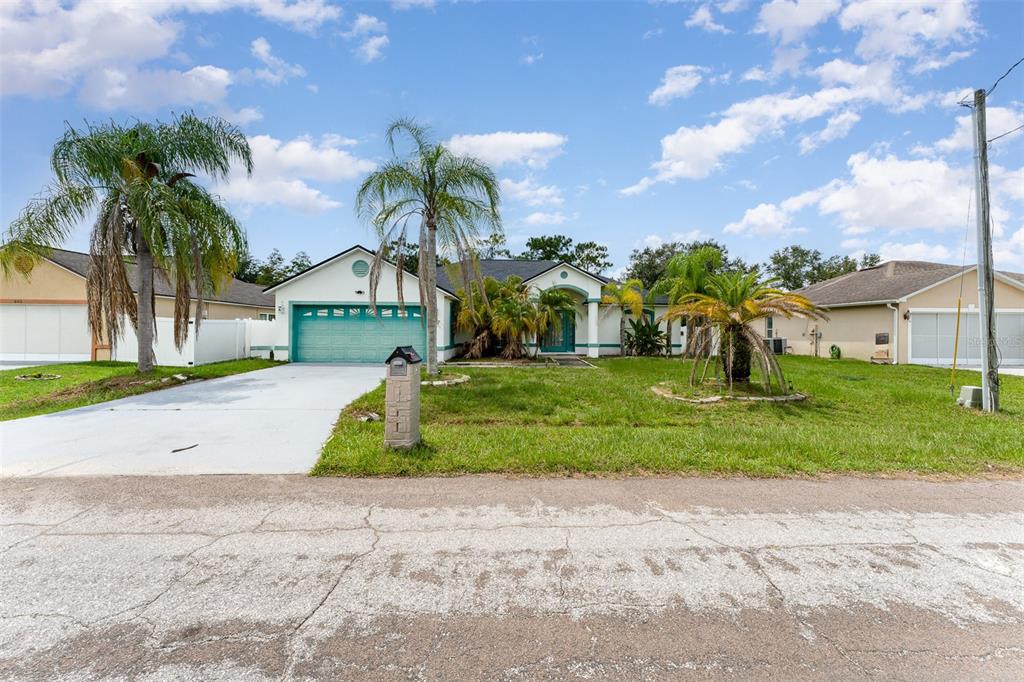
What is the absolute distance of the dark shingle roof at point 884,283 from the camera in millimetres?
18734

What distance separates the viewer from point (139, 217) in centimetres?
1075

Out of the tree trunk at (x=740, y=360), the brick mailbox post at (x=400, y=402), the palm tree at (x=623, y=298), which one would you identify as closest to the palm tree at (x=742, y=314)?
the tree trunk at (x=740, y=360)

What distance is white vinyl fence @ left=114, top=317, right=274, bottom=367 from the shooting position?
15.4 m

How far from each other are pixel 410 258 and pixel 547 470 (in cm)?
2200

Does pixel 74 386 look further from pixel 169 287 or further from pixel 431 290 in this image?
pixel 431 290

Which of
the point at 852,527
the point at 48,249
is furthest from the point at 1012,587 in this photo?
the point at 48,249

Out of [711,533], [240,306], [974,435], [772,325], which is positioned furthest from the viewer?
[772,325]

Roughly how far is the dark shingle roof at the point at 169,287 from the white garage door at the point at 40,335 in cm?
202

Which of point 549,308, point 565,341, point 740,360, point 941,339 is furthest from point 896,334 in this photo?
point 549,308

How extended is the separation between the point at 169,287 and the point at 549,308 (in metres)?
12.8

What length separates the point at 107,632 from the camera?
2.47 metres

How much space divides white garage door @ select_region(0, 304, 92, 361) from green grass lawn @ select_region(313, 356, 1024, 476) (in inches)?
626

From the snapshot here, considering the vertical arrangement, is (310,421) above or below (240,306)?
below

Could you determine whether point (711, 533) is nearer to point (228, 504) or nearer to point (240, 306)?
point (228, 504)
